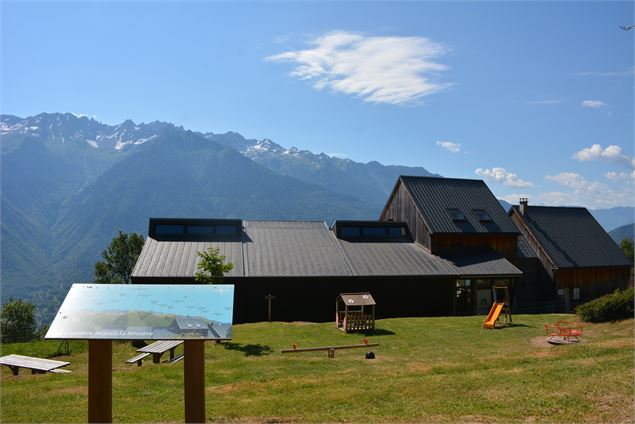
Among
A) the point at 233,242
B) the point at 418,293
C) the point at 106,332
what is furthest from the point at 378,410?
the point at 233,242

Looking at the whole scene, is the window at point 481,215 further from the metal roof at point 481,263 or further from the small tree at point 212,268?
the small tree at point 212,268

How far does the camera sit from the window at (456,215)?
46406 mm

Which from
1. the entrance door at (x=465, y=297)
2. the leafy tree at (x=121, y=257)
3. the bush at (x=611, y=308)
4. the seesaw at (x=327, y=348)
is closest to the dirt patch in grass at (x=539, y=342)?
the bush at (x=611, y=308)

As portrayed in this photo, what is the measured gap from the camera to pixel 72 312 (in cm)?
1159

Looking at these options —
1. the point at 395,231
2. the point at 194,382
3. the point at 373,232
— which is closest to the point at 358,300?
the point at 373,232

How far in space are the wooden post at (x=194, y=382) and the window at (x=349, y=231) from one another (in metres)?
34.9

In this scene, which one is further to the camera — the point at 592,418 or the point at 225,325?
the point at 592,418

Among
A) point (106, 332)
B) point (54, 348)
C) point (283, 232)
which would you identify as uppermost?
point (283, 232)

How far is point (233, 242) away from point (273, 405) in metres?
28.1

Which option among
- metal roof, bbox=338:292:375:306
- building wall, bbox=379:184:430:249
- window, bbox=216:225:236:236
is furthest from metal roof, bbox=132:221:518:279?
metal roof, bbox=338:292:375:306

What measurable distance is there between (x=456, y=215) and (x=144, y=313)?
39.1 metres

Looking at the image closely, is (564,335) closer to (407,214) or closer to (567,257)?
(407,214)

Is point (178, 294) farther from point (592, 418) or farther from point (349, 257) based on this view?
point (349, 257)

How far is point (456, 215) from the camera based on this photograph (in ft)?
154
